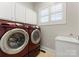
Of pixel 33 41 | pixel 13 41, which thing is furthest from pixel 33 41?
pixel 13 41

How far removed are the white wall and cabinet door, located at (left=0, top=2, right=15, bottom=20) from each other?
113 cm

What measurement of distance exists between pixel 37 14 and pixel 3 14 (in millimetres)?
1423

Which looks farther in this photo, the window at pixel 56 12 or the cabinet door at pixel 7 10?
the window at pixel 56 12

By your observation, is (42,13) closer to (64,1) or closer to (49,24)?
(49,24)

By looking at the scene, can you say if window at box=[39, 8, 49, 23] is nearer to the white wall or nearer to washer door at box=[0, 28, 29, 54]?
the white wall

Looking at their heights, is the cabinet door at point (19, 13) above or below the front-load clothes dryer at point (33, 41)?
above

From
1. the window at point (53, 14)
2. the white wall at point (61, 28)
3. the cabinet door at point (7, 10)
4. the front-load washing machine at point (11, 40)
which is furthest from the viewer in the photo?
the window at point (53, 14)

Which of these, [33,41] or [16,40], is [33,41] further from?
[16,40]

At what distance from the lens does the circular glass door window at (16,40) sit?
1.22 metres

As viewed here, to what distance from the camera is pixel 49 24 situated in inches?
89.4

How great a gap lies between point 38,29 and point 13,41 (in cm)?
93

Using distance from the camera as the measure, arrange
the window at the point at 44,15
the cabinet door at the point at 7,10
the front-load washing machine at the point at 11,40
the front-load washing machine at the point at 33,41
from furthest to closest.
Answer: the window at the point at 44,15, the front-load washing machine at the point at 33,41, the cabinet door at the point at 7,10, the front-load washing machine at the point at 11,40

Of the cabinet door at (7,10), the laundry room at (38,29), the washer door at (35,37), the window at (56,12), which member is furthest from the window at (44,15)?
the cabinet door at (7,10)

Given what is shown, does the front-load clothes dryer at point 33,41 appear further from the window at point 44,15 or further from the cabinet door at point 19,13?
the window at point 44,15
